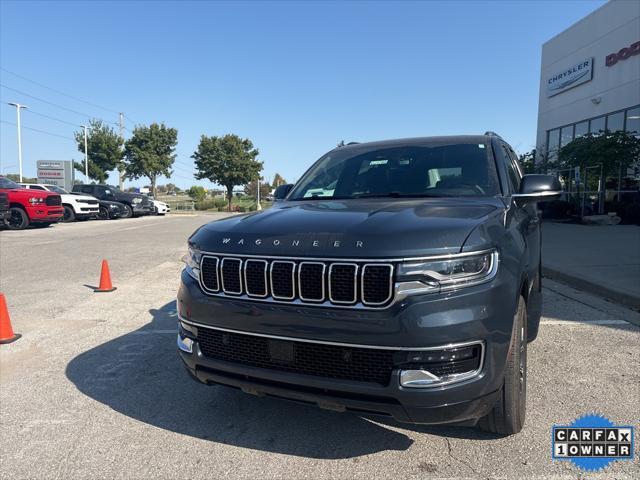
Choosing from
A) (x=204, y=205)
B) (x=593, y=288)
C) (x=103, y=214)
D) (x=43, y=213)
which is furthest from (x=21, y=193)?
(x=204, y=205)

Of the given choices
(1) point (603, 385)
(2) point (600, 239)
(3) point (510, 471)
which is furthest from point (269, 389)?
(2) point (600, 239)

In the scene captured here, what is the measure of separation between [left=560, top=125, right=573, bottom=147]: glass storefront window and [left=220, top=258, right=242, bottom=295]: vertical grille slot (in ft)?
79.1

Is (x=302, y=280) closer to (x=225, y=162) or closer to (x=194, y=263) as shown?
(x=194, y=263)

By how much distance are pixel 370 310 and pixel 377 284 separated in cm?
13

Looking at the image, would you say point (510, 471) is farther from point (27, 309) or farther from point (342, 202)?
point (27, 309)

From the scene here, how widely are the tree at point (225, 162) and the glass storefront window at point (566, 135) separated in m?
33.0

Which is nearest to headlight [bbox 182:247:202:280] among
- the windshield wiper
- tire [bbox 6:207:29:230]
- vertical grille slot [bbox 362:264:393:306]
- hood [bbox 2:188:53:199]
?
vertical grille slot [bbox 362:264:393:306]

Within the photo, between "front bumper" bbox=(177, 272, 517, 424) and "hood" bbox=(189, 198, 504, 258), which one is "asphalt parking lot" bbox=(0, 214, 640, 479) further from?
"hood" bbox=(189, 198, 504, 258)

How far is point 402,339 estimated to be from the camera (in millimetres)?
2146

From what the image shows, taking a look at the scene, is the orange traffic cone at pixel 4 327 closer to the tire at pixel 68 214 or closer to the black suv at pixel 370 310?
the black suv at pixel 370 310

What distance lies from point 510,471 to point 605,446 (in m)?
0.74

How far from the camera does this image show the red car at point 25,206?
17.4 m

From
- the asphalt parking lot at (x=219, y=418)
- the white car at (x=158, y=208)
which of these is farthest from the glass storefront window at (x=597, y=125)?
the white car at (x=158, y=208)

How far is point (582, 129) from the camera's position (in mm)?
21672
